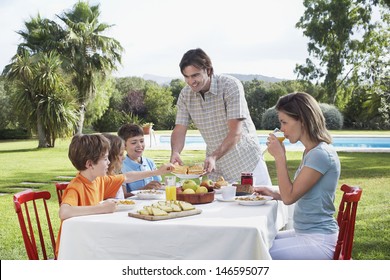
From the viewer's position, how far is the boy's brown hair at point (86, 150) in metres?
2.67

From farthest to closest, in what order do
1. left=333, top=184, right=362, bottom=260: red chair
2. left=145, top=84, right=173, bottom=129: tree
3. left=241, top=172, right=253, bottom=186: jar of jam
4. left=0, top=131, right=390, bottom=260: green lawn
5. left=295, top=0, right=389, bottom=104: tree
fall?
left=145, top=84, right=173, bottom=129: tree → left=295, top=0, right=389, bottom=104: tree → left=0, top=131, right=390, bottom=260: green lawn → left=241, top=172, right=253, bottom=186: jar of jam → left=333, top=184, right=362, bottom=260: red chair

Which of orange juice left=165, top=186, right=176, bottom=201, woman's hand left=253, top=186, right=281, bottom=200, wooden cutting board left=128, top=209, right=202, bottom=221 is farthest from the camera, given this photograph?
woman's hand left=253, top=186, right=281, bottom=200

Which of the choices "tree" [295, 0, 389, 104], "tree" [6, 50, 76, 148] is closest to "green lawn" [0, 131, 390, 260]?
"tree" [6, 50, 76, 148]

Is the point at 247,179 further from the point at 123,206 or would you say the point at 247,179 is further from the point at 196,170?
the point at 123,206

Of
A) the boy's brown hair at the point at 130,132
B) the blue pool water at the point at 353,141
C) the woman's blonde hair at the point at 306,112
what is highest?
the woman's blonde hair at the point at 306,112

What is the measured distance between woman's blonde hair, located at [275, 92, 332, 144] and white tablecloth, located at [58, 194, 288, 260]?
0.48 metres

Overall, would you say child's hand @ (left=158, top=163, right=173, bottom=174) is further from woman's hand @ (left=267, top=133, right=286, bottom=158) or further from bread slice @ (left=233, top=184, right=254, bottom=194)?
woman's hand @ (left=267, top=133, right=286, bottom=158)

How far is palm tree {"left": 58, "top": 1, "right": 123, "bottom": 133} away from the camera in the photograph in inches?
819

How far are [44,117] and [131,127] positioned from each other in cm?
1322

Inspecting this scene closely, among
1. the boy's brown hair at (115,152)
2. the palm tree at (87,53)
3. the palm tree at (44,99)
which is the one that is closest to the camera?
the boy's brown hair at (115,152)

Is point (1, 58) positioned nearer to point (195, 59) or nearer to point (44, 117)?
point (44, 117)

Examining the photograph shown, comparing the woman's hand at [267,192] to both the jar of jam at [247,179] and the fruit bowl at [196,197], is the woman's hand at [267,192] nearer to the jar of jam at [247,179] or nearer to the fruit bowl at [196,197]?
the jar of jam at [247,179]

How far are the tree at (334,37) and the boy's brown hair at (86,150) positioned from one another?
69.2ft

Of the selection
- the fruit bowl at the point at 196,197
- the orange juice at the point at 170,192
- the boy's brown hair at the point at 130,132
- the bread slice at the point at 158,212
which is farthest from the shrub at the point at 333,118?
the bread slice at the point at 158,212
